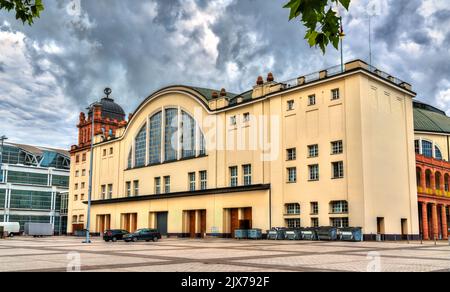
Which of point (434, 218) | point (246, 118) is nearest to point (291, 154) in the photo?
point (246, 118)

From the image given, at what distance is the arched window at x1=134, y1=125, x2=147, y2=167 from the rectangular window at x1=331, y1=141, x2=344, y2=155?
1270 inches

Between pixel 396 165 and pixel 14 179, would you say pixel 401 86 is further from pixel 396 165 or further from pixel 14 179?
pixel 14 179

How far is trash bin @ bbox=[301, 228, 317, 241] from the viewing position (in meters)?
43.6

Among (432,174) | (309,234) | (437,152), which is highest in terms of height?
(437,152)

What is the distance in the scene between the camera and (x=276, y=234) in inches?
1843

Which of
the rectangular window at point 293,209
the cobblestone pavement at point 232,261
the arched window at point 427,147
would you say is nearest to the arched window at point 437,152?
the arched window at point 427,147

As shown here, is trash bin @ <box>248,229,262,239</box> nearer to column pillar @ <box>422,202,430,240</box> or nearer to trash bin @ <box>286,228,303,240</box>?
trash bin @ <box>286,228,303,240</box>

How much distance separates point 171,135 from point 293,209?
2287cm

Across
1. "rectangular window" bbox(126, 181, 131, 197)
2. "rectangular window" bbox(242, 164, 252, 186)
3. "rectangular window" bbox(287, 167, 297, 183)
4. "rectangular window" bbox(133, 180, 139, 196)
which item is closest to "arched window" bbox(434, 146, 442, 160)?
"rectangular window" bbox(287, 167, 297, 183)

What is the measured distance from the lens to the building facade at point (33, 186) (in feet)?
322

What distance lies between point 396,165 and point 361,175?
7.09 m

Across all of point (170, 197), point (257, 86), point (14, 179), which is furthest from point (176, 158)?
point (14, 179)

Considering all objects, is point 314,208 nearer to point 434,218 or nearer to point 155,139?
point 434,218

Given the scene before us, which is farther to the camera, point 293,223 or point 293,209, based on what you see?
point 293,209
